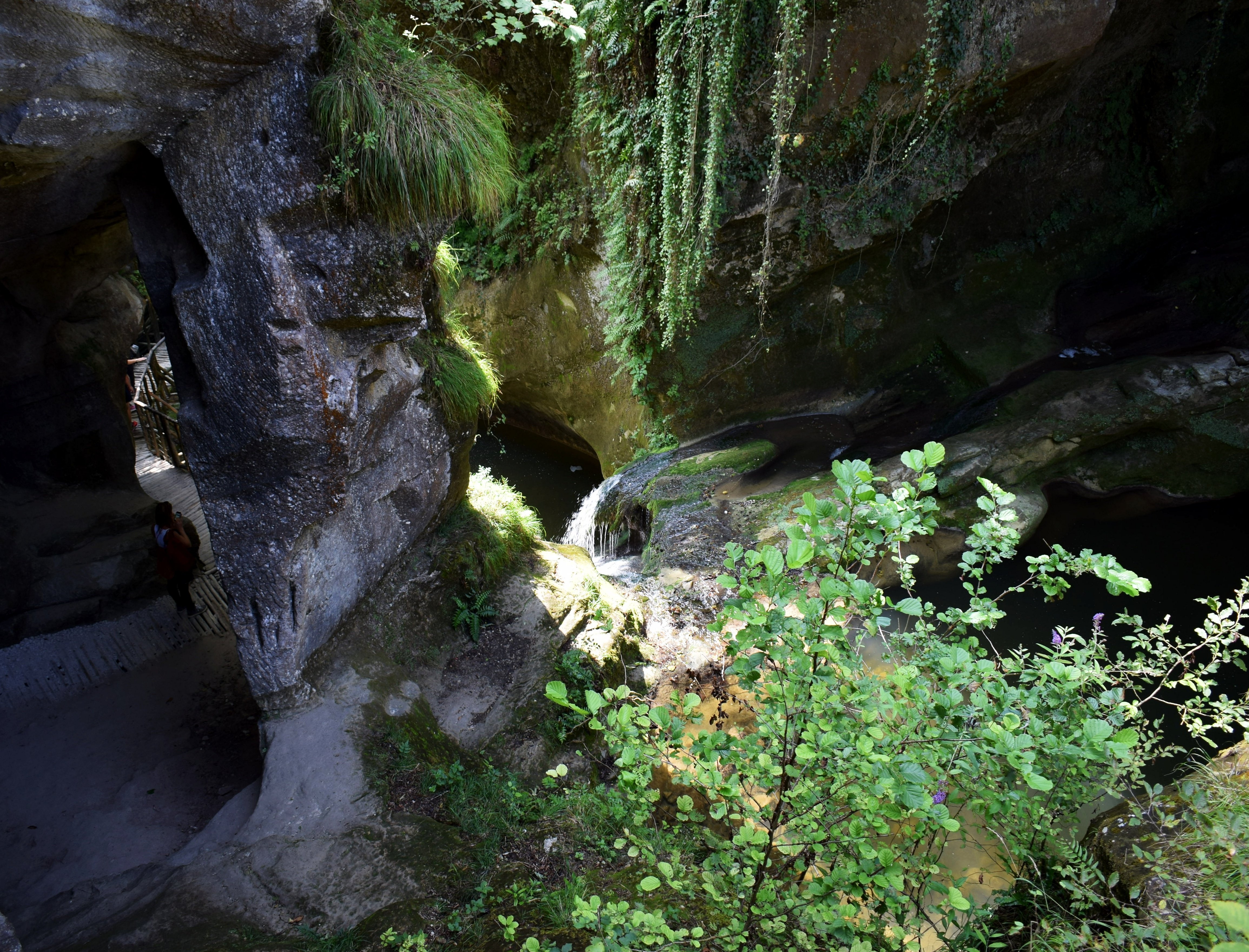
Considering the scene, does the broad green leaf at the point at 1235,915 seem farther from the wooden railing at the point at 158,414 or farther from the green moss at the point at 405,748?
the wooden railing at the point at 158,414

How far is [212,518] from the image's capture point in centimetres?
450

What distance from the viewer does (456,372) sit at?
5418mm

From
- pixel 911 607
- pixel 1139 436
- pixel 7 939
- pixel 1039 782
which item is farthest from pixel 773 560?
pixel 1139 436

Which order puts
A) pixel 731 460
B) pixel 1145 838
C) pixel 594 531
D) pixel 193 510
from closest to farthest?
1. pixel 1145 838
2. pixel 193 510
3. pixel 731 460
4. pixel 594 531

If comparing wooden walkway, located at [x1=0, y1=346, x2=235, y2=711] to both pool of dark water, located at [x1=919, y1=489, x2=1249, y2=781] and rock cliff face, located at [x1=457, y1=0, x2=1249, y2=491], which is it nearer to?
rock cliff face, located at [x1=457, y1=0, x2=1249, y2=491]

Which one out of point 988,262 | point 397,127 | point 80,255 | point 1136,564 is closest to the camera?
point 397,127

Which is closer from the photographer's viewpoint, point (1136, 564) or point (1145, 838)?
point (1145, 838)

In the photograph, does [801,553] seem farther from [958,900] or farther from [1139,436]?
[1139,436]

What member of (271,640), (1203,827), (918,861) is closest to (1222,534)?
(1203,827)

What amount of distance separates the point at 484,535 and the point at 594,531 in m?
3.58

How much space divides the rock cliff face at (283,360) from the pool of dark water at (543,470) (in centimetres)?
592

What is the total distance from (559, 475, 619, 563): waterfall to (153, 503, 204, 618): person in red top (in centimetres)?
392

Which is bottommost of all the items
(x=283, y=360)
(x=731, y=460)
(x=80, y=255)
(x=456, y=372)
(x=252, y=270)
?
(x=731, y=460)

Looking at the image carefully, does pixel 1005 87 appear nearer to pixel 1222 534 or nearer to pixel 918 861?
pixel 1222 534
